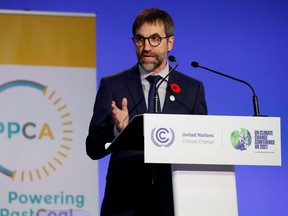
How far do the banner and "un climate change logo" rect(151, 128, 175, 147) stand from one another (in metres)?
2.04

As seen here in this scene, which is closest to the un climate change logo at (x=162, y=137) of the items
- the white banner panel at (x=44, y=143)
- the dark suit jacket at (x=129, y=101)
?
the dark suit jacket at (x=129, y=101)

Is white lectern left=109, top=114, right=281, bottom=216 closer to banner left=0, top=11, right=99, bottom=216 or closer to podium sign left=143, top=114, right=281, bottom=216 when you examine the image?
Answer: podium sign left=143, top=114, right=281, bottom=216

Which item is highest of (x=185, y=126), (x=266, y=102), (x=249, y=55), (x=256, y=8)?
(x=256, y=8)

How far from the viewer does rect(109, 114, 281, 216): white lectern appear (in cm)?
236

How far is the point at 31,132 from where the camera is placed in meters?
4.38

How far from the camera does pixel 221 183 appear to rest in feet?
8.16

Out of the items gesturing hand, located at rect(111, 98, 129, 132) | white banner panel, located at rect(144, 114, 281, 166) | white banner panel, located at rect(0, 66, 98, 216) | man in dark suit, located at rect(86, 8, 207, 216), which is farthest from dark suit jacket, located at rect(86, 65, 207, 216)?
white banner panel, located at rect(0, 66, 98, 216)

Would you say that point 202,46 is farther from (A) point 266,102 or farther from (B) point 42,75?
(B) point 42,75

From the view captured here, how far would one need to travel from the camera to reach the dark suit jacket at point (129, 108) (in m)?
2.86

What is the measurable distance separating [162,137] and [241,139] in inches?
12.1

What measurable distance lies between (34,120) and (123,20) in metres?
0.91

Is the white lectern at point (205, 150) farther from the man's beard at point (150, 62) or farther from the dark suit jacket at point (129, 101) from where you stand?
the man's beard at point (150, 62)

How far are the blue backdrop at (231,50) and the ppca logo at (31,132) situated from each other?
0.33 meters

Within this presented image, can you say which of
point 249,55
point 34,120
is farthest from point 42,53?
point 249,55
